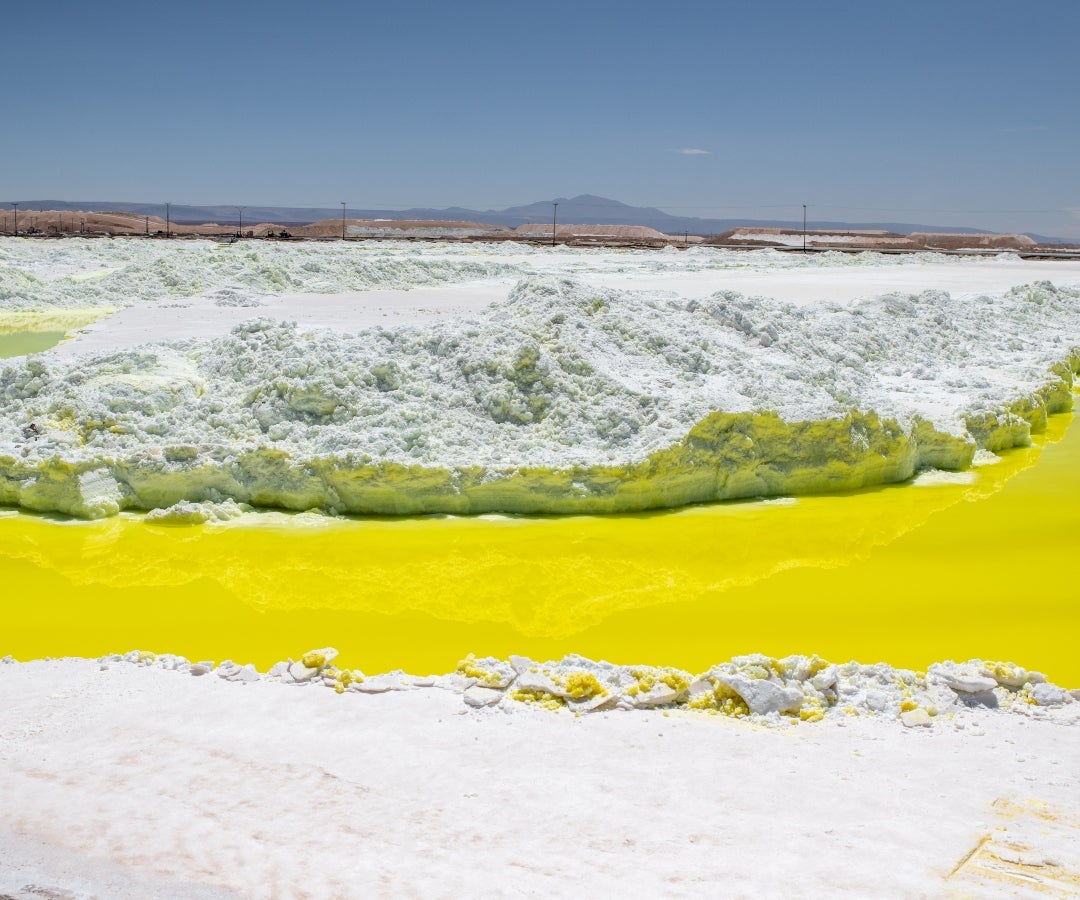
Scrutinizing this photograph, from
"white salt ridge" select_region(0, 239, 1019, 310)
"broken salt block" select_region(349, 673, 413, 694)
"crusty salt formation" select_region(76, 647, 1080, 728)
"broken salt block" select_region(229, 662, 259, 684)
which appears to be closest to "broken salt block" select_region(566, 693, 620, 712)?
"crusty salt formation" select_region(76, 647, 1080, 728)

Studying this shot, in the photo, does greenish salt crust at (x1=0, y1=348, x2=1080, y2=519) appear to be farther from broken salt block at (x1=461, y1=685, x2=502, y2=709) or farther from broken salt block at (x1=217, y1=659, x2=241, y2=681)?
broken salt block at (x1=461, y1=685, x2=502, y2=709)

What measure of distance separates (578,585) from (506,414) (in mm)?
1993

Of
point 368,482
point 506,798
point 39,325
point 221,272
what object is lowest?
point 506,798

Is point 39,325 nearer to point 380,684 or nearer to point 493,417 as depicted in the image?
point 493,417

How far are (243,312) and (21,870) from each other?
12.2m

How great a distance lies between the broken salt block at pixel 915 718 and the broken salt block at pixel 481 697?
1419 millimetres

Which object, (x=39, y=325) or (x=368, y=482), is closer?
(x=368, y=482)

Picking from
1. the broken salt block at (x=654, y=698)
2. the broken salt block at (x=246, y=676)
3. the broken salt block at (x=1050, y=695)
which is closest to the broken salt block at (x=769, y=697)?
the broken salt block at (x=654, y=698)

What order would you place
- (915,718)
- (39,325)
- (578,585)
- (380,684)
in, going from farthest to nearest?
(39,325) < (578,585) < (380,684) < (915,718)

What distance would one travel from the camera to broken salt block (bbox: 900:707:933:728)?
3439 millimetres

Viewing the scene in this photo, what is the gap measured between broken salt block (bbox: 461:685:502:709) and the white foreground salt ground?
0.13ft

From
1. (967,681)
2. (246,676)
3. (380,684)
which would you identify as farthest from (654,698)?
(246,676)

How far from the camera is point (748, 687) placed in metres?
3.57

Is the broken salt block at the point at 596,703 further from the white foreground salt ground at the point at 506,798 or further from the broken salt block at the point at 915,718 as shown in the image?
the broken salt block at the point at 915,718
